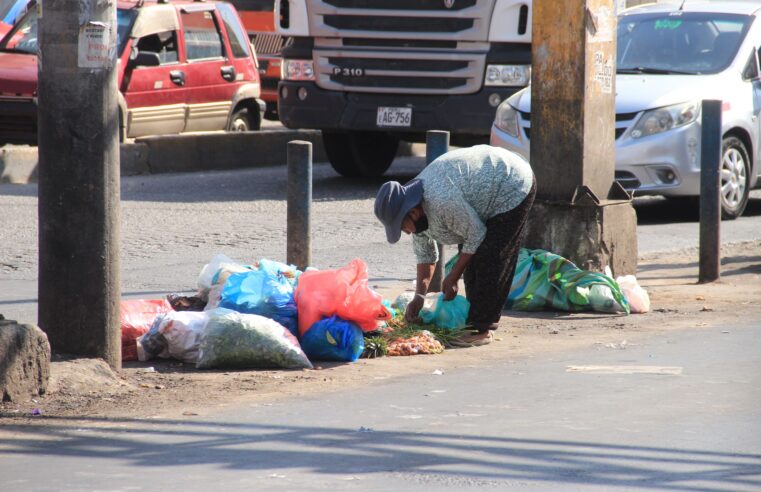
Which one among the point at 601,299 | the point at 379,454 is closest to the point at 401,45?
the point at 601,299

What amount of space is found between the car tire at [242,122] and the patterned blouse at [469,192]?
34.4 ft

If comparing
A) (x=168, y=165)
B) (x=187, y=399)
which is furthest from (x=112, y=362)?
(x=168, y=165)

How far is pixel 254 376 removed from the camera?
20.4ft

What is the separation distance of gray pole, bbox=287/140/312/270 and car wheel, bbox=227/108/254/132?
920cm

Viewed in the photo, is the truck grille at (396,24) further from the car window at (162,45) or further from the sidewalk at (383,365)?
the sidewalk at (383,365)

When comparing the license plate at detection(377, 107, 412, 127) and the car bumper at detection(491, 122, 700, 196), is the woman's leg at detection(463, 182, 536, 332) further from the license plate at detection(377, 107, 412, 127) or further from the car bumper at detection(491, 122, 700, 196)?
the license plate at detection(377, 107, 412, 127)

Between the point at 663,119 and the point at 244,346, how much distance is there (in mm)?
5901

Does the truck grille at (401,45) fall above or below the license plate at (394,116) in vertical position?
above

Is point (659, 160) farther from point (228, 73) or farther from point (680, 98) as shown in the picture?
point (228, 73)

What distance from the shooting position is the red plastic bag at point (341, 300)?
6.62 meters

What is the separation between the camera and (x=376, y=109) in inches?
527

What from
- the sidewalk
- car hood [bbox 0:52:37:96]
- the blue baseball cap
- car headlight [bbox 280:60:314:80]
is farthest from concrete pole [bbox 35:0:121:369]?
car hood [bbox 0:52:37:96]

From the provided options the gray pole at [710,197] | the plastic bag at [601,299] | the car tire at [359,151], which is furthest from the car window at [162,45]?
the plastic bag at [601,299]

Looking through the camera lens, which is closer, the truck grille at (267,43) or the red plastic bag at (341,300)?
the red plastic bag at (341,300)
